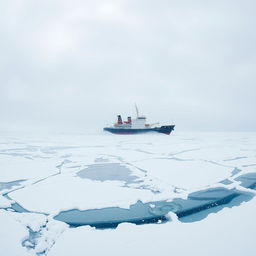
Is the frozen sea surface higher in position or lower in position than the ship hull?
lower

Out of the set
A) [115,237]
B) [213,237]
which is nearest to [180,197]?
[213,237]

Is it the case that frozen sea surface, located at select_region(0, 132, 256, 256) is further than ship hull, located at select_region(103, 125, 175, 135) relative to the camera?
No

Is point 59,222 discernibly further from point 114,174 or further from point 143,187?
point 114,174

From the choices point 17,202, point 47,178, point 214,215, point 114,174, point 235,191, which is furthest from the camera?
point 114,174

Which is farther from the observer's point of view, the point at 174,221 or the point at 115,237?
the point at 174,221

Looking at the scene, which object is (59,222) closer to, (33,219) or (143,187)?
(33,219)

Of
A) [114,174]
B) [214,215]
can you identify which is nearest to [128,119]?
[114,174]

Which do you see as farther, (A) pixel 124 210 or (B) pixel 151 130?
(B) pixel 151 130

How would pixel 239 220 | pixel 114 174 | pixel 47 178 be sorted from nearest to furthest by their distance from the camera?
pixel 239 220
pixel 47 178
pixel 114 174

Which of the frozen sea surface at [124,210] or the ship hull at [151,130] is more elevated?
the ship hull at [151,130]

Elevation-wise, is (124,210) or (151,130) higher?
(151,130)

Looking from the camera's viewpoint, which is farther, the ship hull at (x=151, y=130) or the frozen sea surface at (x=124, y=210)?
the ship hull at (x=151, y=130)
